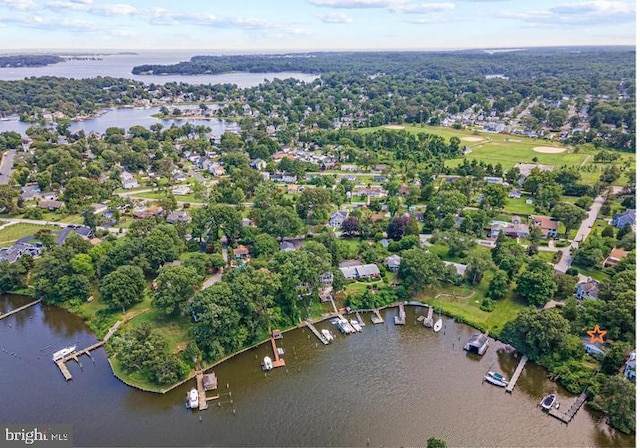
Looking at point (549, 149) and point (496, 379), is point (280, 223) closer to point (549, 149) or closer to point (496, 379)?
point (496, 379)

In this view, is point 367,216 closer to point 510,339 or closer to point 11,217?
point 510,339

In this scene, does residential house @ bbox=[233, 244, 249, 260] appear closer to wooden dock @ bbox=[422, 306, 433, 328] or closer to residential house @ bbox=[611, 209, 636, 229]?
wooden dock @ bbox=[422, 306, 433, 328]

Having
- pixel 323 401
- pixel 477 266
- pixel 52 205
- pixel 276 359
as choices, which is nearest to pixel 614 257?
pixel 477 266

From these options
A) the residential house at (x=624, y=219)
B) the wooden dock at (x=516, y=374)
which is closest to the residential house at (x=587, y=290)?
the wooden dock at (x=516, y=374)

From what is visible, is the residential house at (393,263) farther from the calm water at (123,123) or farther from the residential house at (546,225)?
the calm water at (123,123)

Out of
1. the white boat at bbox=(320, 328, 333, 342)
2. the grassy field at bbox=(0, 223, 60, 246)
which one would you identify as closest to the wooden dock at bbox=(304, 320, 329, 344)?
the white boat at bbox=(320, 328, 333, 342)

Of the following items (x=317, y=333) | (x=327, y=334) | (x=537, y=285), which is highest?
(x=537, y=285)
